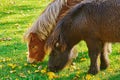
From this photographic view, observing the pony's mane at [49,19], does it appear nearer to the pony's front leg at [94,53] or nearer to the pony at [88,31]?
the pony at [88,31]

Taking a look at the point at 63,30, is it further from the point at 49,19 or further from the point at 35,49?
the point at 35,49

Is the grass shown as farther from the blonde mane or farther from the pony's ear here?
the blonde mane

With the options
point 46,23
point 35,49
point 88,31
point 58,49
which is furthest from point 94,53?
point 35,49

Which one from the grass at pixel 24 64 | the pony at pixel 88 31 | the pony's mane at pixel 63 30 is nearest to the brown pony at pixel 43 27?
the grass at pixel 24 64

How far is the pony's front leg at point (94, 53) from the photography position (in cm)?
712

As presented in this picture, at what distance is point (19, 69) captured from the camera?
793cm

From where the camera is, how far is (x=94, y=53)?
721 cm

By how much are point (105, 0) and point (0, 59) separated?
302 cm

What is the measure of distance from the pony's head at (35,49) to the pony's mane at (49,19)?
0.09 m

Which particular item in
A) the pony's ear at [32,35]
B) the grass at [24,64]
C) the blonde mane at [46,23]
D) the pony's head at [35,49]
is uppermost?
the blonde mane at [46,23]

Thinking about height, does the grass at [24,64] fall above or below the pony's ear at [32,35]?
below

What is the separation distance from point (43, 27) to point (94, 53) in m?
1.36

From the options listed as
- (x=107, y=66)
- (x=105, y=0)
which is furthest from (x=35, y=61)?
(x=105, y=0)

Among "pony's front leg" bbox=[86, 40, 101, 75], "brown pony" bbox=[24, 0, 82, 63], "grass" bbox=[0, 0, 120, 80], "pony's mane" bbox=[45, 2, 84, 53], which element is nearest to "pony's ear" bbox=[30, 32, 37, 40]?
"brown pony" bbox=[24, 0, 82, 63]
